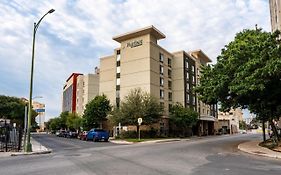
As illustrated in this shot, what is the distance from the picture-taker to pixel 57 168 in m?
13.2

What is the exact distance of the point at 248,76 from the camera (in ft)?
77.2

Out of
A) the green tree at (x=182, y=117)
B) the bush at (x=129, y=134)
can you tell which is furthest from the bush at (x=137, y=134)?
the green tree at (x=182, y=117)

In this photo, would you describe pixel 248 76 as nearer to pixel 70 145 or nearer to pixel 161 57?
pixel 70 145

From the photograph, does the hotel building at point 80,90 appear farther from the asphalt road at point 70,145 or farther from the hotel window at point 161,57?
the asphalt road at point 70,145

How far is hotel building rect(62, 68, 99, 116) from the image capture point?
9238 centimetres

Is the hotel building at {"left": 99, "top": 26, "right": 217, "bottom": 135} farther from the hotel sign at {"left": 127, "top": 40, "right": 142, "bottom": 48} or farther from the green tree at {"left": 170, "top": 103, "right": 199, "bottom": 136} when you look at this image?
the green tree at {"left": 170, "top": 103, "right": 199, "bottom": 136}

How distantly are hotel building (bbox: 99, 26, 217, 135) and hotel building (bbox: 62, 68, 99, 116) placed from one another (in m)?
25.0

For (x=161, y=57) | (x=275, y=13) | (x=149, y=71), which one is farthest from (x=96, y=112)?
(x=275, y=13)

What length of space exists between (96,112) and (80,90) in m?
42.0

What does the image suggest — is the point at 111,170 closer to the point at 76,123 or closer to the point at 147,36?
the point at 147,36

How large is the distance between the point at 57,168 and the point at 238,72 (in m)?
16.4

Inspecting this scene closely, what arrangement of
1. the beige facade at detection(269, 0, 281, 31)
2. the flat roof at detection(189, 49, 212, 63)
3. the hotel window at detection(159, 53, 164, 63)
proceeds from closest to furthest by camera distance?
the beige facade at detection(269, 0, 281, 31) < the hotel window at detection(159, 53, 164, 63) < the flat roof at detection(189, 49, 212, 63)

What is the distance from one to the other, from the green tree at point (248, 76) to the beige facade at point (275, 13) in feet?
71.9

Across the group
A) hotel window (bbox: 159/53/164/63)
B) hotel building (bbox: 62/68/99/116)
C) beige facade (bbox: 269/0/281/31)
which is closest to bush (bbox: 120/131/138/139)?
hotel window (bbox: 159/53/164/63)
